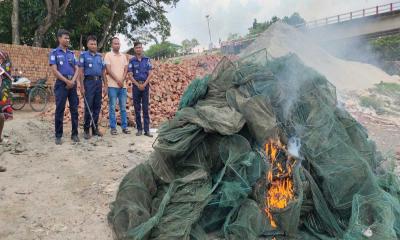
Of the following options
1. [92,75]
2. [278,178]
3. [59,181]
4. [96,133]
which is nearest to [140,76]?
[92,75]

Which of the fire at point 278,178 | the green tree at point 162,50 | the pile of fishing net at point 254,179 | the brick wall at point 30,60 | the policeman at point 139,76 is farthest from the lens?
the green tree at point 162,50

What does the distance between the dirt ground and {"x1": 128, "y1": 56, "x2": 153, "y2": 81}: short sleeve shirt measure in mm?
1143

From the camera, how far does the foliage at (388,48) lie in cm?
3409

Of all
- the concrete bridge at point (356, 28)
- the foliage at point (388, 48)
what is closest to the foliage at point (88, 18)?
the concrete bridge at point (356, 28)

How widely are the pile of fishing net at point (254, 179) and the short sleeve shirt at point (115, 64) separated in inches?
117

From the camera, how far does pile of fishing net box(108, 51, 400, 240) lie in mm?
3631

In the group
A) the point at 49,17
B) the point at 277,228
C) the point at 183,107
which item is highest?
the point at 49,17

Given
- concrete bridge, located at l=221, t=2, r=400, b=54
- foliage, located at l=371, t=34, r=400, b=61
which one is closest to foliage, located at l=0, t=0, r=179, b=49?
concrete bridge, located at l=221, t=2, r=400, b=54

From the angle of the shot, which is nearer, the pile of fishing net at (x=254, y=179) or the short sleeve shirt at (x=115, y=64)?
the pile of fishing net at (x=254, y=179)

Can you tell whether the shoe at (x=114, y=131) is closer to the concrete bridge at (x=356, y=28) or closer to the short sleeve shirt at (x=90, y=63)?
the short sleeve shirt at (x=90, y=63)

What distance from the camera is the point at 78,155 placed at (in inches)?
233

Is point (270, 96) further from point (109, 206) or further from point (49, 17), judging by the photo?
point (49, 17)

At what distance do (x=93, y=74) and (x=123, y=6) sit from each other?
1541 cm

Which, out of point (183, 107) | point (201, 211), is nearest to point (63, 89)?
point (183, 107)
